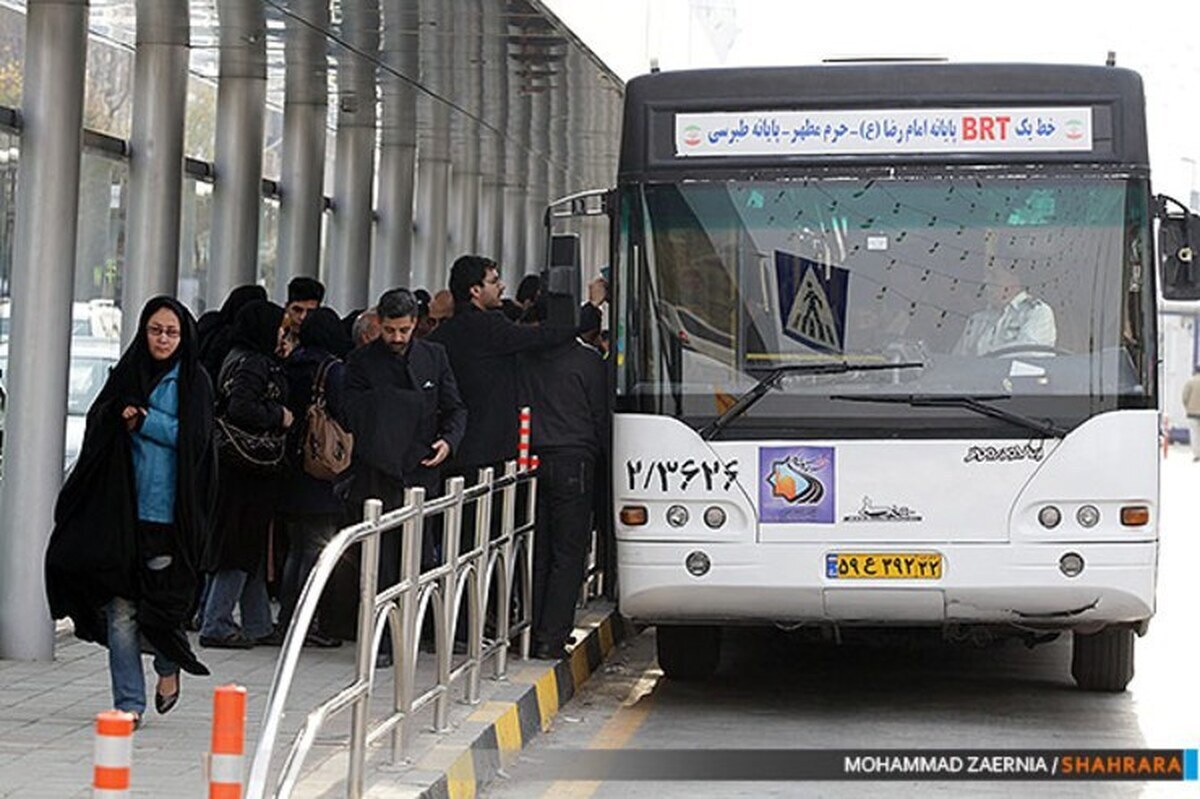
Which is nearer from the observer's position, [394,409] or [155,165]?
[394,409]

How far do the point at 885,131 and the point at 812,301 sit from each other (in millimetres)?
878

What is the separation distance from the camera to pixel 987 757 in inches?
402

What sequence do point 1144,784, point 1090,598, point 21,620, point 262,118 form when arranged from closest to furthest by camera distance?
point 1144,784 < point 1090,598 < point 21,620 < point 262,118

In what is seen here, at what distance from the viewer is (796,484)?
1087cm

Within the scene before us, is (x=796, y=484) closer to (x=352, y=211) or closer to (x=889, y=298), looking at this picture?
(x=889, y=298)

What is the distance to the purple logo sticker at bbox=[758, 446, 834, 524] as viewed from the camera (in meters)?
10.8

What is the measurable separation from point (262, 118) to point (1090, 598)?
317 inches

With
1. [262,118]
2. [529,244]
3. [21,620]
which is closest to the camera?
[21,620]

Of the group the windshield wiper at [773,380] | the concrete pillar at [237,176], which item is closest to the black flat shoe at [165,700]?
the windshield wiper at [773,380]

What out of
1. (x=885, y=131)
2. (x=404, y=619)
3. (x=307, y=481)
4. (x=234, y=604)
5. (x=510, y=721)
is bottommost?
(x=510, y=721)

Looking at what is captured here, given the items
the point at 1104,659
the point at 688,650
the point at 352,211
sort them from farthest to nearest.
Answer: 1. the point at 352,211
2. the point at 688,650
3. the point at 1104,659

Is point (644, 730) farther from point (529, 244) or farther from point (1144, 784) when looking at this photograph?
point (529, 244)

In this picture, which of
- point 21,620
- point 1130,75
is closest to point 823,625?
point 1130,75

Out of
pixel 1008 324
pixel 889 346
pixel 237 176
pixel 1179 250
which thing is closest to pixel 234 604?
pixel 889 346
